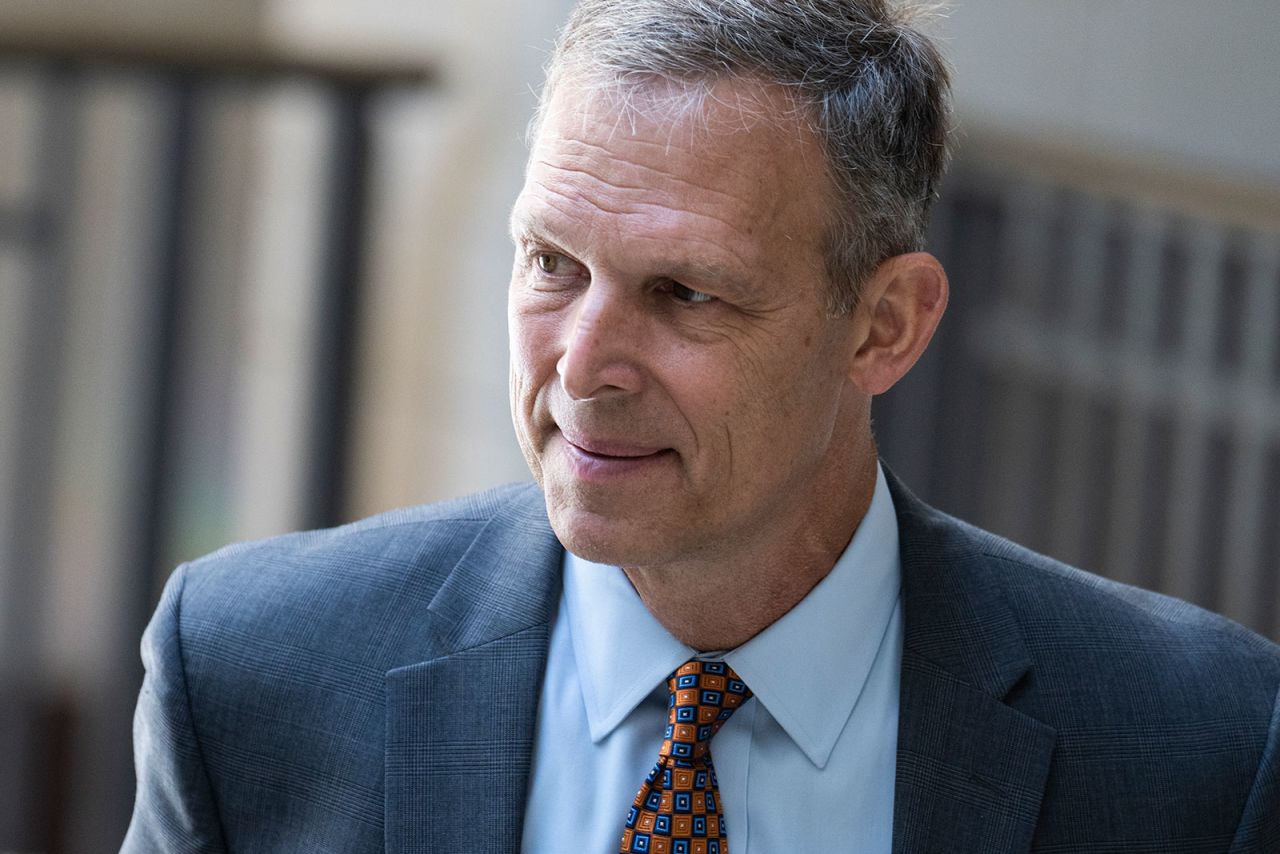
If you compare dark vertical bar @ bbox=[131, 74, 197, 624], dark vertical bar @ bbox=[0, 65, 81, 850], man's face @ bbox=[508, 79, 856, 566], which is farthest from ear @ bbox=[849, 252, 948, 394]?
dark vertical bar @ bbox=[0, 65, 81, 850]

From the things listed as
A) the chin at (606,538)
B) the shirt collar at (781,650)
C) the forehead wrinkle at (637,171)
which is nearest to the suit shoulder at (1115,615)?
the shirt collar at (781,650)

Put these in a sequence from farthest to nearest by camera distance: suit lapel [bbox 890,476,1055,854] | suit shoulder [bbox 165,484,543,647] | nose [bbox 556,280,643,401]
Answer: suit shoulder [bbox 165,484,543,647] → suit lapel [bbox 890,476,1055,854] → nose [bbox 556,280,643,401]

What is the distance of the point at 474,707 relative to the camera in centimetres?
198

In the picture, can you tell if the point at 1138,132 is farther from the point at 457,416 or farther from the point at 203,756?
the point at 203,756

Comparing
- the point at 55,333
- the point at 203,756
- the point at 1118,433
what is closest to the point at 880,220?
the point at 203,756

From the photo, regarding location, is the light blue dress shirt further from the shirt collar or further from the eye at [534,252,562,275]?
the eye at [534,252,562,275]

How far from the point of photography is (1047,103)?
4492mm

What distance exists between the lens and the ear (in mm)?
2074

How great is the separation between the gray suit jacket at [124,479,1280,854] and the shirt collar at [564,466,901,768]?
0.18 feet

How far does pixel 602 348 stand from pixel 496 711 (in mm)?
453

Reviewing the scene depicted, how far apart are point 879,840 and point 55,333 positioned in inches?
165

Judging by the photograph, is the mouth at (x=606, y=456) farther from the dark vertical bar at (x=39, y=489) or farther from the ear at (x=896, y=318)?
the dark vertical bar at (x=39, y=489)

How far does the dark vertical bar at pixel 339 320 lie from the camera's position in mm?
5309

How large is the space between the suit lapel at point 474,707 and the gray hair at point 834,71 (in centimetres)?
51
